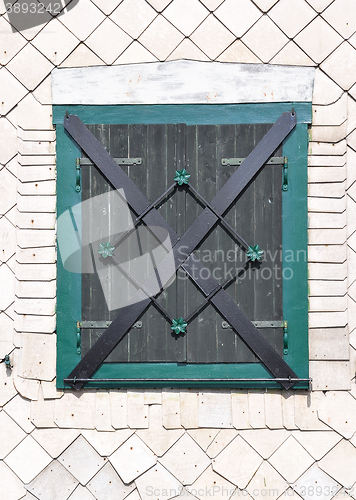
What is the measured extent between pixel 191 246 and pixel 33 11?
6.77 ft

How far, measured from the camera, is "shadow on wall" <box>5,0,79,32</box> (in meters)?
3.21

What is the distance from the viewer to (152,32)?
10.4 feet

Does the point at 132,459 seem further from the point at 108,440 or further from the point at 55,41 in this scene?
the point at 55,41

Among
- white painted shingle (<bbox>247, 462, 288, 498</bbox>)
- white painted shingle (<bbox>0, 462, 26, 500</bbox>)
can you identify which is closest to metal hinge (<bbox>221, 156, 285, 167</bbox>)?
white painted shingle (<bbox>247, 462, 288, 498</bbox>)

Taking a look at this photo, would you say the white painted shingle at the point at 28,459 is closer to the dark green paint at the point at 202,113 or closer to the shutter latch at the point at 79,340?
the shutter latch at the point at 79,340

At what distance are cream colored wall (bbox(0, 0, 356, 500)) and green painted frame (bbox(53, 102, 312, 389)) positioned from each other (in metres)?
0.07

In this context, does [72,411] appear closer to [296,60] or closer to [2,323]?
[2,323]

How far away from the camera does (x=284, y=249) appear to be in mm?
3213

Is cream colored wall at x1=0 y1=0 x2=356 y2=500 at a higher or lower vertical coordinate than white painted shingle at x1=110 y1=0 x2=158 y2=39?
lower

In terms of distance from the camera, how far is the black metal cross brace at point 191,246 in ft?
10.4

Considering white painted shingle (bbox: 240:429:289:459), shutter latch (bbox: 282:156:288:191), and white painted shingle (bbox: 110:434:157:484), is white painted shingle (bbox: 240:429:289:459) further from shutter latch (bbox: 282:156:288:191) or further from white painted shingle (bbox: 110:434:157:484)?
shutter latch (bbox: 282:156:288:191)
